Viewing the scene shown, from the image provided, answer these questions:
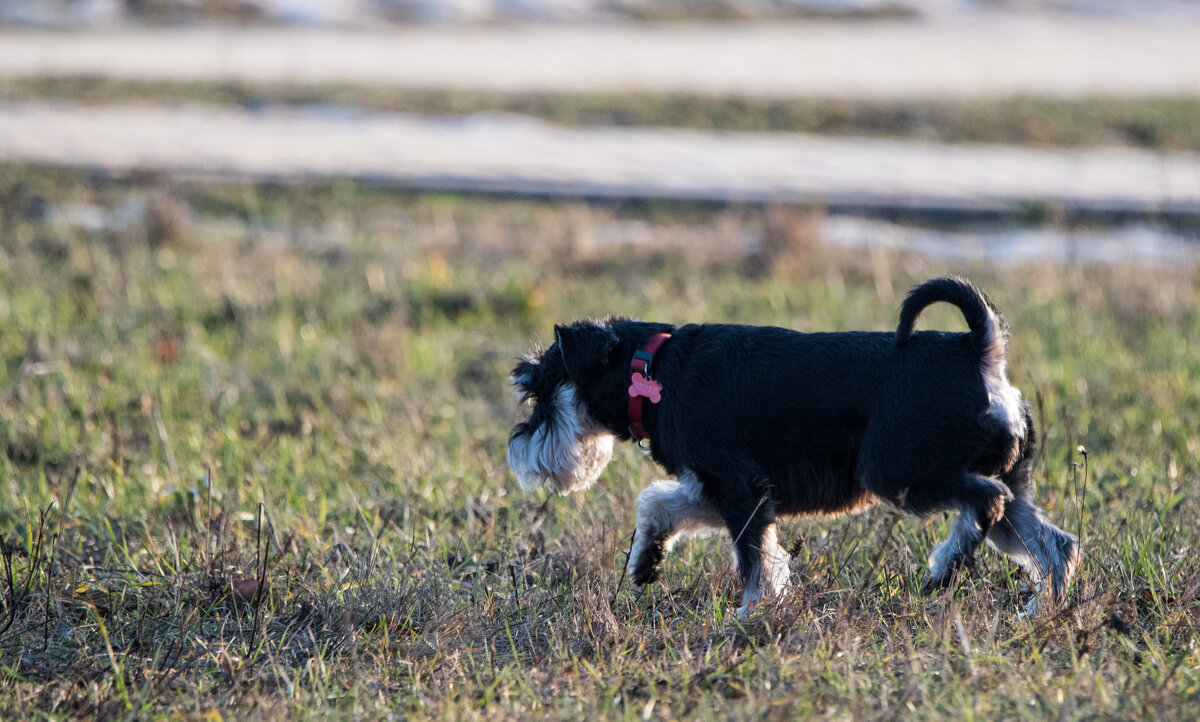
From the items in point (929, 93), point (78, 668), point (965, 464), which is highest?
point (929, 93)

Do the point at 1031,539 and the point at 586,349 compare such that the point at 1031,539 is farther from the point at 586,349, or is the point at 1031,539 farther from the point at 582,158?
the point at 582,158

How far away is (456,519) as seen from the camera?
15.6ft

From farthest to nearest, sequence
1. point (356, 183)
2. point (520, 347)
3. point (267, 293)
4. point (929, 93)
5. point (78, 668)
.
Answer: point (929, 93) < point (356, 183) < point (267, 293) < point (520, 347) < point (78, 668)

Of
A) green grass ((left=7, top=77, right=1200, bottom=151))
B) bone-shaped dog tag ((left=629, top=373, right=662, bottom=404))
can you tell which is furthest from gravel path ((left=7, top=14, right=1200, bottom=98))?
bone-shaped dog tag ((left=629, top=373, right=662, bottom=404))

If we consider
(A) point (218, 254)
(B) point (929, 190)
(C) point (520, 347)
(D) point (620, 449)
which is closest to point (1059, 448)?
(D) point (620, 449)

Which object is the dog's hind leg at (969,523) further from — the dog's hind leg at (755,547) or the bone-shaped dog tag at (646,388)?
A: the bone-shaped dog tag at (646,388)

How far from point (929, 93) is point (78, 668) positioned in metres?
17.9

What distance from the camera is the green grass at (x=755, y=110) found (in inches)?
654

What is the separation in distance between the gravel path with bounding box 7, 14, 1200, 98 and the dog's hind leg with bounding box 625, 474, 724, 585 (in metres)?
15.2

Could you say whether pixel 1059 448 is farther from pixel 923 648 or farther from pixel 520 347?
pixel 520 347

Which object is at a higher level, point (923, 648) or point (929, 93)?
point (929, 93)

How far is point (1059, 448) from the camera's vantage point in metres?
5.34

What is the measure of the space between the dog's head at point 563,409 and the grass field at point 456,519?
10.4 inches

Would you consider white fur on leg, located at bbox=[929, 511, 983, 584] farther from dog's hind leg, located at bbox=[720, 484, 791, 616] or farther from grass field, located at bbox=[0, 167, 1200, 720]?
dog's hind leg, located at bbox=[720, 484, 791, 616]
